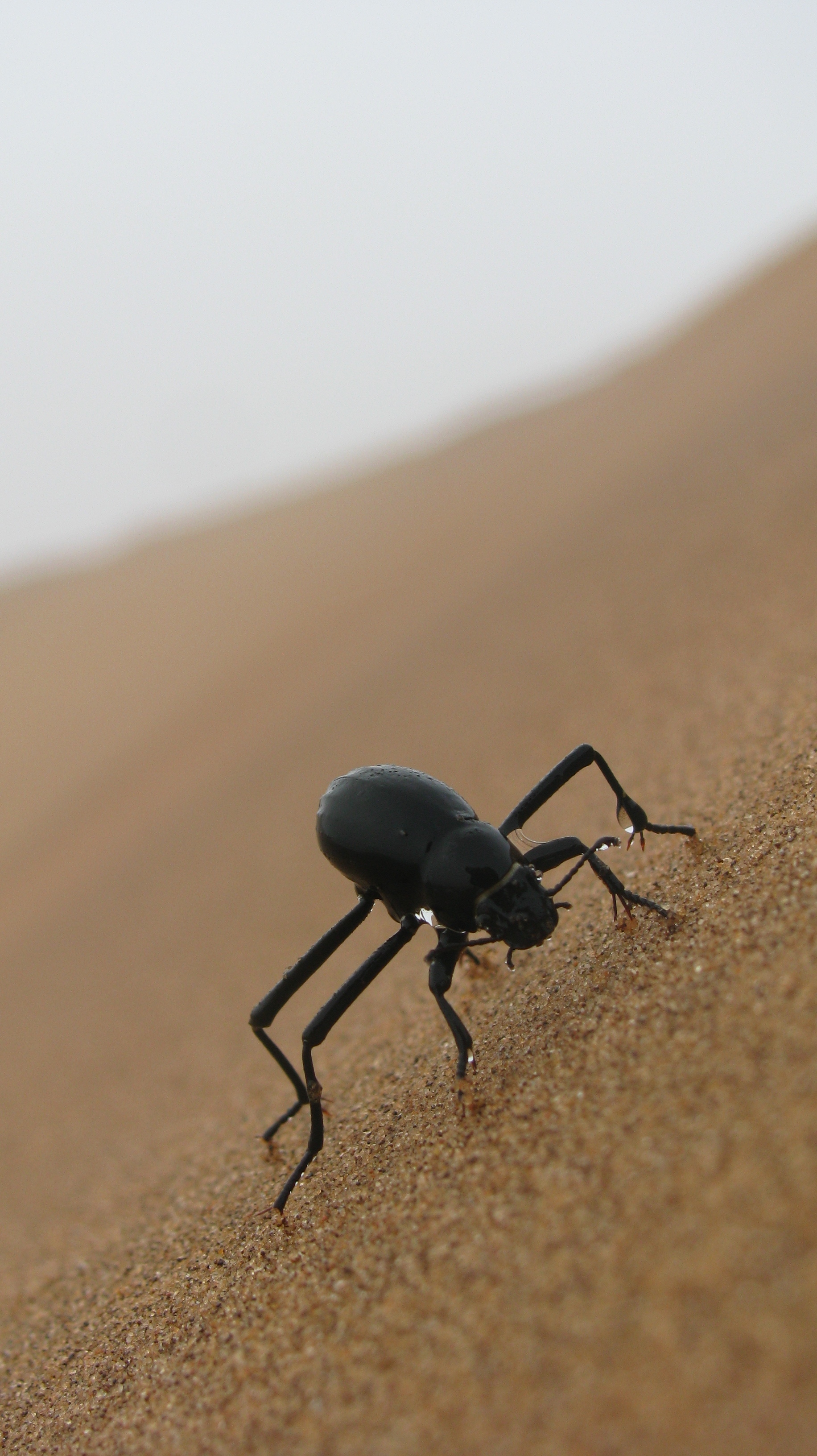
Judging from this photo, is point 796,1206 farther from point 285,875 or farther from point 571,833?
point 285,875

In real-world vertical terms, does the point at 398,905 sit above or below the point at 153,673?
below

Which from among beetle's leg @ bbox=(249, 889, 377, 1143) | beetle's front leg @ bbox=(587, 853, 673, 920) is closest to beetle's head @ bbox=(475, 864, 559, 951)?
beetle's front leg @ bbox=(587, 853, 673, 920)

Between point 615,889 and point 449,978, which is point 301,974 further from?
point 615,889

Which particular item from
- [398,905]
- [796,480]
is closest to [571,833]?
[398,905]

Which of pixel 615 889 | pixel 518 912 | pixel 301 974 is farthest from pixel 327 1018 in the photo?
pixel 615 889

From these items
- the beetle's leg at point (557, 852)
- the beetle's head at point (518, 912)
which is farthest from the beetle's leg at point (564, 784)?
the beetle's head at point (518, 912)

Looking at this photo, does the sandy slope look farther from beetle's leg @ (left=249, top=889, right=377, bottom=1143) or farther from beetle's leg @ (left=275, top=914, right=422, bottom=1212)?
beetle's leg @ (left=249, top=889, right=377, bottom=1143)

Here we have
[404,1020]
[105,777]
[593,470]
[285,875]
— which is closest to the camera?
[404,1020]

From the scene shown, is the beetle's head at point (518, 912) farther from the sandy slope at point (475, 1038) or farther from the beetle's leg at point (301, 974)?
the beetle's leg at point (301, 974)
